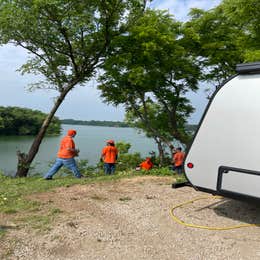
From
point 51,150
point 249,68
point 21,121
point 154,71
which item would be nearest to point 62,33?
point 154,71

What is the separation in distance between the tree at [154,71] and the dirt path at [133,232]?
11.4m

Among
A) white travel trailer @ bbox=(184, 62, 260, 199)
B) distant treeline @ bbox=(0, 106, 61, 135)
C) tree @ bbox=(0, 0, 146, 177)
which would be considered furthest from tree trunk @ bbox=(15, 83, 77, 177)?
distant treeline @ bbox=(0, 106, 61, 135)

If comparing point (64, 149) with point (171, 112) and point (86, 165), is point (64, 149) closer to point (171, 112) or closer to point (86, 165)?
point (86, 165)

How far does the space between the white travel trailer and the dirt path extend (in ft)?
2.55

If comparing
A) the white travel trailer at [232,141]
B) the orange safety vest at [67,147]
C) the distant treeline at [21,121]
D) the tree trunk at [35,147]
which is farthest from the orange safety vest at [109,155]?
the distant treeline at [21,121]

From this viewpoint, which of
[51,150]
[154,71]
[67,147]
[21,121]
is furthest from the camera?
[21,121]

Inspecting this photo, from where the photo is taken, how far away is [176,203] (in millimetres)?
6715

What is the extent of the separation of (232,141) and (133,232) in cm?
217

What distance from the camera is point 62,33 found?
613 inches

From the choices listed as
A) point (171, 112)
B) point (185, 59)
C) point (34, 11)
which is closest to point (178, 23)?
point (185, 59)

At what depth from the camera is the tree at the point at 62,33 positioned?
1453cm

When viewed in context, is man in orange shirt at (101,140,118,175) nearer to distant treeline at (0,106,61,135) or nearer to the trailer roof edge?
the trailer roof edge

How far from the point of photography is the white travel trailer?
4.92 meters

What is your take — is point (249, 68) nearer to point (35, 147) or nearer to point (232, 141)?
point (232, 141)
